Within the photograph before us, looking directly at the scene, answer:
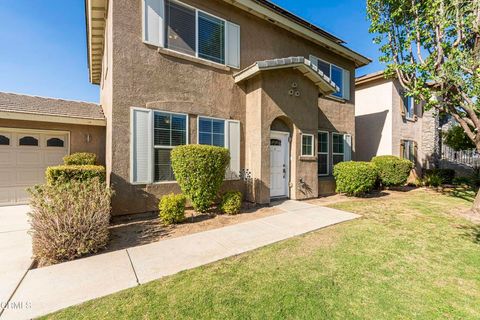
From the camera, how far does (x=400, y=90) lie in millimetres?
14188

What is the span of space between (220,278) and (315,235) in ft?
9.26

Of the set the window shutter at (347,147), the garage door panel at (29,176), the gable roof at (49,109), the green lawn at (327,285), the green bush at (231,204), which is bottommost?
the green lawn at (327,285)

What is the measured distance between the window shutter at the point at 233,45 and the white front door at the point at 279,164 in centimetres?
316

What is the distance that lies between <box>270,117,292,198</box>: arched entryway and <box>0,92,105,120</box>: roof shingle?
667 cm

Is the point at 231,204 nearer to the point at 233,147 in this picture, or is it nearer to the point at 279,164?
the point at 233,147

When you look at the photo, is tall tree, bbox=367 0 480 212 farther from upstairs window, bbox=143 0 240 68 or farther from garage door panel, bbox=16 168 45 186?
garage door panel, bbox=16 168 45 186

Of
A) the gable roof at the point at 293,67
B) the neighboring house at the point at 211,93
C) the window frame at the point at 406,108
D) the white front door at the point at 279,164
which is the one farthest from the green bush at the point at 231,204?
the window frame at the point at 406,108

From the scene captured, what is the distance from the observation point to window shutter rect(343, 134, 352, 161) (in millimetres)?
11755

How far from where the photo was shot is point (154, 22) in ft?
22.3

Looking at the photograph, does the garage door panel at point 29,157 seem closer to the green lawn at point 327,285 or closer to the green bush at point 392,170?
the green lawn at point 327,285

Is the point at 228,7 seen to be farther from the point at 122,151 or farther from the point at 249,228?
the point at 249,228

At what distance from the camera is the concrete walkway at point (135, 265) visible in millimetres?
2945

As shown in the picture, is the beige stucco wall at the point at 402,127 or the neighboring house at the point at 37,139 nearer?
the neighboring house at the point at 37,139


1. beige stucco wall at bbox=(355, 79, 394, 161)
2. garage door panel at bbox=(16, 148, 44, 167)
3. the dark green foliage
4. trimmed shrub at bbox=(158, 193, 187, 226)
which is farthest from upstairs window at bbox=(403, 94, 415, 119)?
garage door panel at bbox=(16, 148, 44, 167)
